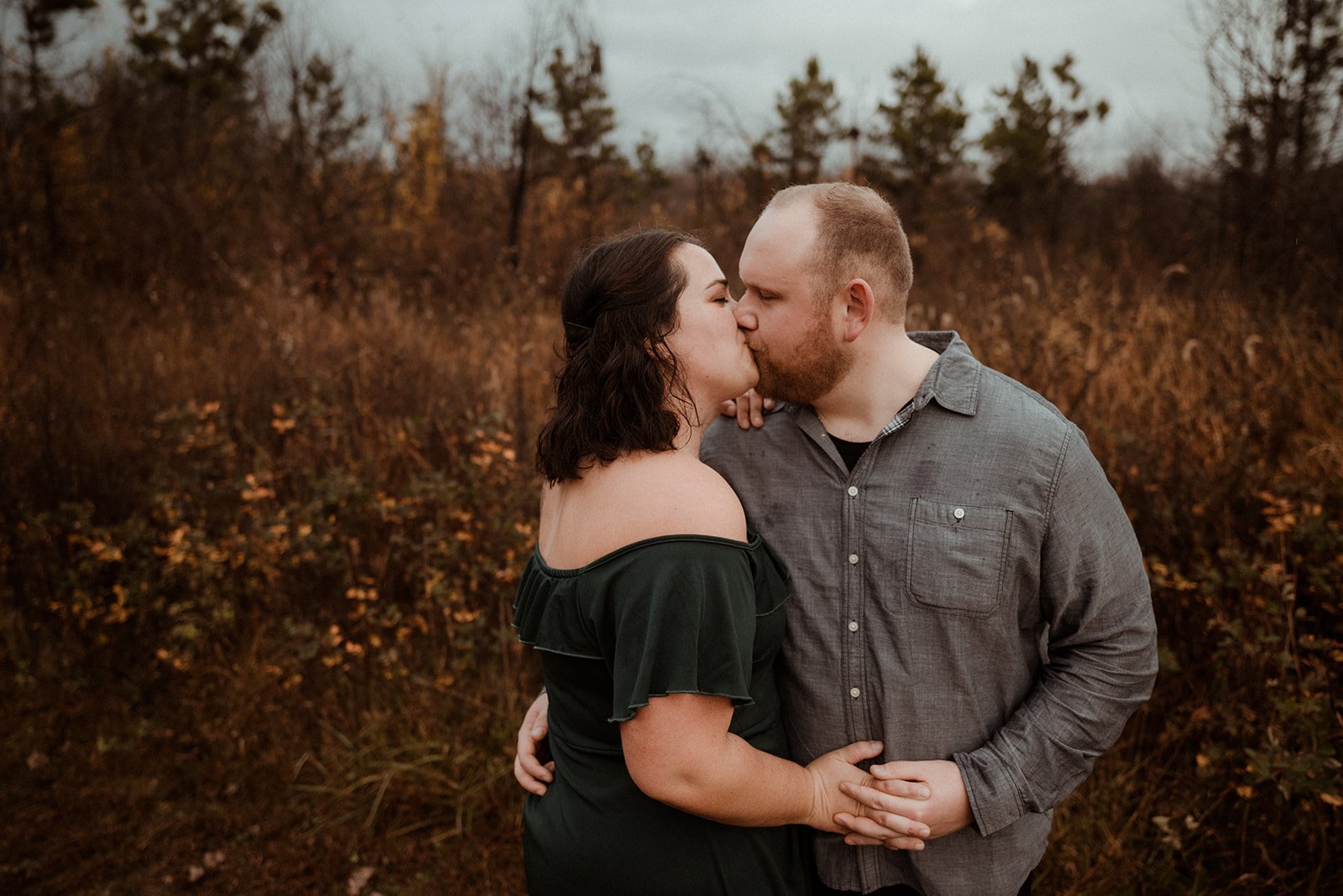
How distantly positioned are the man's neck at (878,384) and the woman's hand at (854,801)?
0.70 m

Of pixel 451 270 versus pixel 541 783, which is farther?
pixel 451 270

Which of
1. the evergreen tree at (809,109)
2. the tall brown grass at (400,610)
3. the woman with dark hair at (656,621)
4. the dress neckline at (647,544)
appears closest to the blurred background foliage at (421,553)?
the tall brown grass at (400,610)

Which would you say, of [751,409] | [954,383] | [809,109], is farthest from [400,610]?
[809,109]

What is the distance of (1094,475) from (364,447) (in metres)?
3.98

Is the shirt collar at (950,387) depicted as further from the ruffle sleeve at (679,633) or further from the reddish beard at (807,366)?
the ruffle sleeve at (679,633)

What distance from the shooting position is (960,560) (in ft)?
5.68

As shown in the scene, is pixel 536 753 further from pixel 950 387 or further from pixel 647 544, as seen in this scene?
pixel 950 387

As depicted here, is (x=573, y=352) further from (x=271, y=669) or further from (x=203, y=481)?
(x=203, y=481)

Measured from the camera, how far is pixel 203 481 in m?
4.70

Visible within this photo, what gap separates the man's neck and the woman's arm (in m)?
0.75

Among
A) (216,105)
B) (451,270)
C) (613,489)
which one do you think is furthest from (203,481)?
(216,105)

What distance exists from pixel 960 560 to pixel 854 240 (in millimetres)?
743

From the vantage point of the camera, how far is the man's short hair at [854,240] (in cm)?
189

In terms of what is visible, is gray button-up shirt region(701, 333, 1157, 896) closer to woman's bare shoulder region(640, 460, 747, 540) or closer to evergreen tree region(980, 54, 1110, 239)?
woman's bare shoulder region(640, 460, 747, 540)
